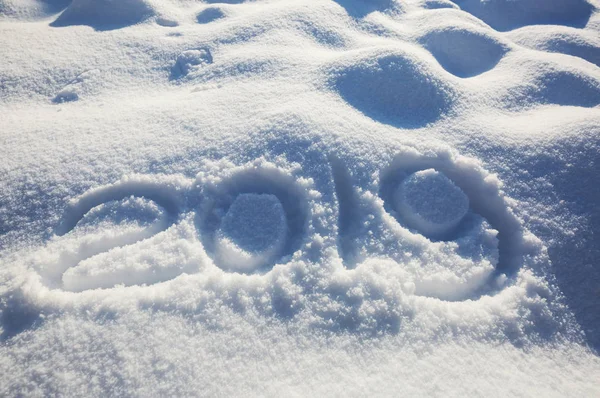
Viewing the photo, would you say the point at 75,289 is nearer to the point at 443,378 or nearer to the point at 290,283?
the point at 290,283

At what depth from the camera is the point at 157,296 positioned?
1479 mm

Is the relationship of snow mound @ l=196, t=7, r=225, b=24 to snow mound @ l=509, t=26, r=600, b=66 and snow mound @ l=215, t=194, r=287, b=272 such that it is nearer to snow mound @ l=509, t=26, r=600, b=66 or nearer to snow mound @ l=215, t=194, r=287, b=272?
snow mound @ l=215, t=194, r=287, b=272

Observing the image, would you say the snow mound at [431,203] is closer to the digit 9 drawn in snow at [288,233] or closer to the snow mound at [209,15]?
the digit 9 drawn in snow at [288,233]

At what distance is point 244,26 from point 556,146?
78.7 inches

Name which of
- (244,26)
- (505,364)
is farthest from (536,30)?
(505,364)

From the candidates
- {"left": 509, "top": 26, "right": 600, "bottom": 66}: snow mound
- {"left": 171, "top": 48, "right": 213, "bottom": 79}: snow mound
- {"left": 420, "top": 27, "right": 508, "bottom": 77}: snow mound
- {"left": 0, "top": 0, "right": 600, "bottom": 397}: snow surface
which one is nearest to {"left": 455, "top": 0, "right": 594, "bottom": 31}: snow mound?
{"left": 509, "top": 26, "right": 600, "bottom": 66}: snow mound

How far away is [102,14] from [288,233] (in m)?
2.29

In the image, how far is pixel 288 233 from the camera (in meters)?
1.72

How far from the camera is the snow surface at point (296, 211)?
1361 mm

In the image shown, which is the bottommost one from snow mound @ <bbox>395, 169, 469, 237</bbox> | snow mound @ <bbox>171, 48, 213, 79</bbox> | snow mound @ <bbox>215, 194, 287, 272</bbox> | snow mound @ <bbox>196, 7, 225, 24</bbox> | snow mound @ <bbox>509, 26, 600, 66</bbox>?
snow mound @ <bbox>215, 194, 287, 272</bbox>

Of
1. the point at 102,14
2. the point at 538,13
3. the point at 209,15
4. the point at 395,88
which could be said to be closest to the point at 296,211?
the point at 395,88

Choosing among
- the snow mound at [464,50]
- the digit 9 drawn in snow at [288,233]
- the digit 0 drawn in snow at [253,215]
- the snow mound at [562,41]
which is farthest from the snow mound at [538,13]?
the digit 0 drawn in snow at [253,215]

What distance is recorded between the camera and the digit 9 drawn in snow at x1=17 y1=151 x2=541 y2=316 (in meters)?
1.57

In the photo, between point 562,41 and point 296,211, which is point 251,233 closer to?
point 296,211
